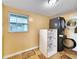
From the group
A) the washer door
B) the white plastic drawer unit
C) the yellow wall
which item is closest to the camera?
the washer door

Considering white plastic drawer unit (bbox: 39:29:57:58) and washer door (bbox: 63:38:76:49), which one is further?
white plastic drawer unit (bbox: 39:29:57:58)

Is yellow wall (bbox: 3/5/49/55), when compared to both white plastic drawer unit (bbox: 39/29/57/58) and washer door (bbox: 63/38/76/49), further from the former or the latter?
washer door (bbox: 63/38/76/49)

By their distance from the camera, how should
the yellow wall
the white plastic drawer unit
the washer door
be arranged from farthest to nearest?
the white plastic drawer unit → the yellow wall → the washer door

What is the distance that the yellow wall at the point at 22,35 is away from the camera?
67.1 inches

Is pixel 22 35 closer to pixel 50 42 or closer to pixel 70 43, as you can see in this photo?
pixel 50 42

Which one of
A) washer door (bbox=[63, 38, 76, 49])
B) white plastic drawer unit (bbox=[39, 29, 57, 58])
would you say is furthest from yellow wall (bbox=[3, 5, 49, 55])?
washer door (bbox=[63, 38, 76, 49])

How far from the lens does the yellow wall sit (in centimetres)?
170

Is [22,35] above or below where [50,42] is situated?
above

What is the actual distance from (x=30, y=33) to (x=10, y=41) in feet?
2.30

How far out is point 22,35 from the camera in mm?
2131

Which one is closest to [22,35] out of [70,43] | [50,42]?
[50,42]

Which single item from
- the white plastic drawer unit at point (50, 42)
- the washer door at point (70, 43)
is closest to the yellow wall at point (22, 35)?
the white plastic drawer unit at point (50, 42)

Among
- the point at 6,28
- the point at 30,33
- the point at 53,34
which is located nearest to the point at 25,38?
the point at 30,33

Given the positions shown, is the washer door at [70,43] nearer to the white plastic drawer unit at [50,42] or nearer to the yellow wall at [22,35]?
the yellow wall at [22,35]
